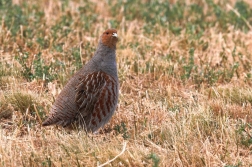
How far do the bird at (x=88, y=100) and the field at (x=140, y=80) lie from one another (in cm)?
14

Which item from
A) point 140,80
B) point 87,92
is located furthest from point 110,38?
point 140,80

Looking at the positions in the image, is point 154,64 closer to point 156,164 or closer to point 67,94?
point 67,94

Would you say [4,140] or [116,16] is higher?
[116,16]

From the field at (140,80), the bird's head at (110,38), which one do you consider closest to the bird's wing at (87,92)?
the field at (140,80)

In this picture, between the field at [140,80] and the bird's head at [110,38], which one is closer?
the field at [140,80]

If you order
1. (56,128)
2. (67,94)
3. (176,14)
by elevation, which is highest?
(176,14)

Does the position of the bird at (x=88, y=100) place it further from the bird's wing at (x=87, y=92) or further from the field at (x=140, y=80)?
the field at (x=140, y=80)

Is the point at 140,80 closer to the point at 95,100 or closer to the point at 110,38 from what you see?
the point at 110,38

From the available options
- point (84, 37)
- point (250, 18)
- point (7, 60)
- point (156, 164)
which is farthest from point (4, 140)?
point (250, 18)

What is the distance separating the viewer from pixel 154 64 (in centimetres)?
688

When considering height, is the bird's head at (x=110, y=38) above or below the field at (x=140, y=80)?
above

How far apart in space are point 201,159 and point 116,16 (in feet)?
17.5

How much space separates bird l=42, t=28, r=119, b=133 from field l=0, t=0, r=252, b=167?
0.14 m

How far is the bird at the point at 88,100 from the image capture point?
16.6 ft
